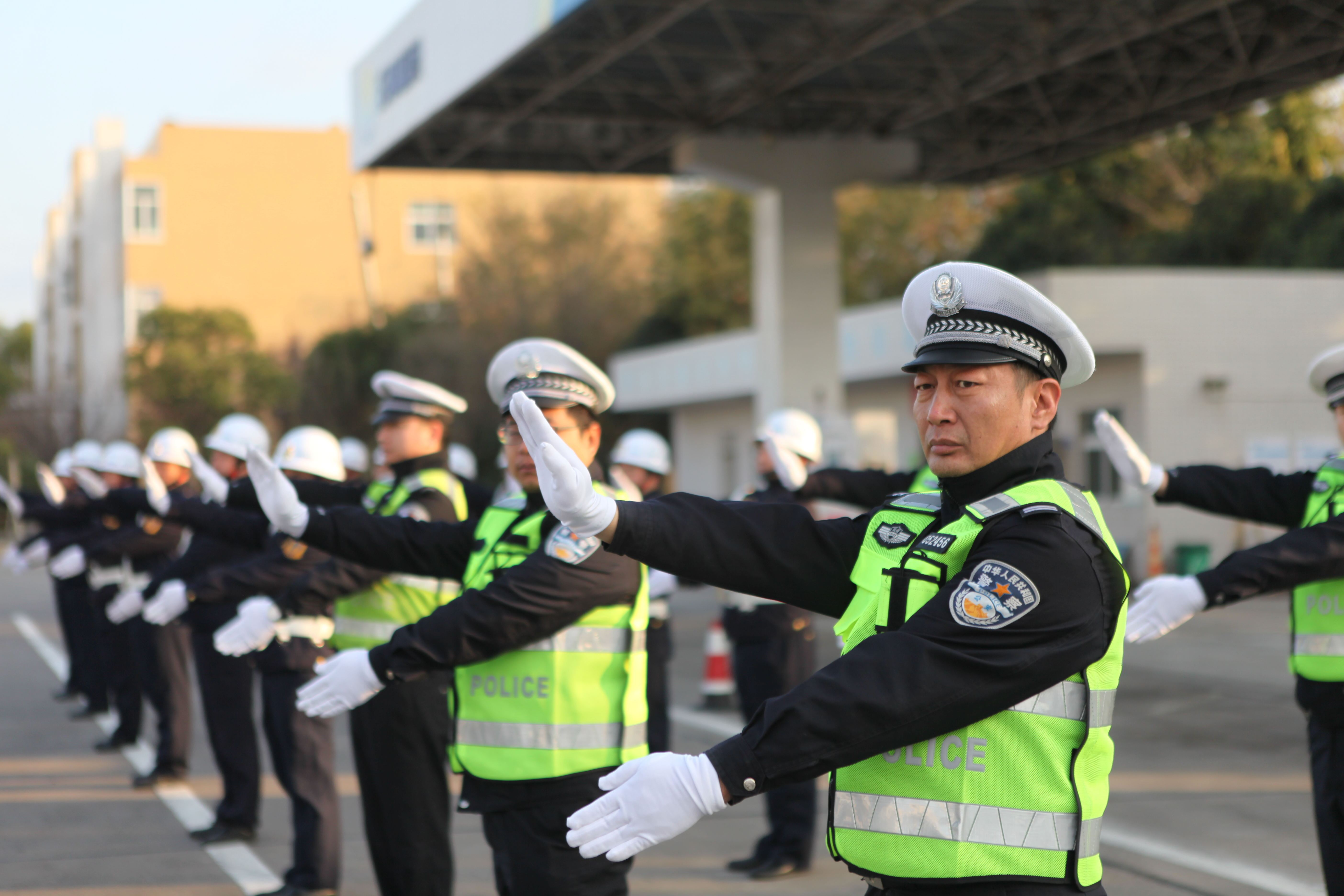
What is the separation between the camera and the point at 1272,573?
4668 mm

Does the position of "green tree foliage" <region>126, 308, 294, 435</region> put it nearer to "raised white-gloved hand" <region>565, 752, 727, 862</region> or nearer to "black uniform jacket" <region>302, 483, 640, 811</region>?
"black uniform jacket" <region>302, 483, 640, 811</region>

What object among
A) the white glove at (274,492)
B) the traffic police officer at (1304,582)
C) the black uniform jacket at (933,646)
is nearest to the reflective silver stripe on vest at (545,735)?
the white glove at (274,492)

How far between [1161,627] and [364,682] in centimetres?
261

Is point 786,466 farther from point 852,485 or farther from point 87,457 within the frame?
point 87,457

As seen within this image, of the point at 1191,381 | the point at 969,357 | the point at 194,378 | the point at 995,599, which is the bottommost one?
the point at 995,599

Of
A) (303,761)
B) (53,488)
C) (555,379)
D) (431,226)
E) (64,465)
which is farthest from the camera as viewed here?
(431,226)

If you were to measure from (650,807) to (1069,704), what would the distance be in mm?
771

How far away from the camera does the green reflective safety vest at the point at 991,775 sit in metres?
2.39

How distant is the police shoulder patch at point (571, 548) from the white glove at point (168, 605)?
162 inches

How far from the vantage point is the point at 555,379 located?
14.8ft

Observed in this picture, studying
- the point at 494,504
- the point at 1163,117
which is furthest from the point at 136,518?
the point at 1163,117

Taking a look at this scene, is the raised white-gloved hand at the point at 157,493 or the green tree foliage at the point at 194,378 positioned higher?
the green tree foliage at the point at 194,378

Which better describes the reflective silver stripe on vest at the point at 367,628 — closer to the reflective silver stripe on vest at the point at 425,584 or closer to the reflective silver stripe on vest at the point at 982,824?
the reflective silver stripe on vest at the point at 425,584

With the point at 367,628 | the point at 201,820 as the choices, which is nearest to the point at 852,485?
the point at 367,628
